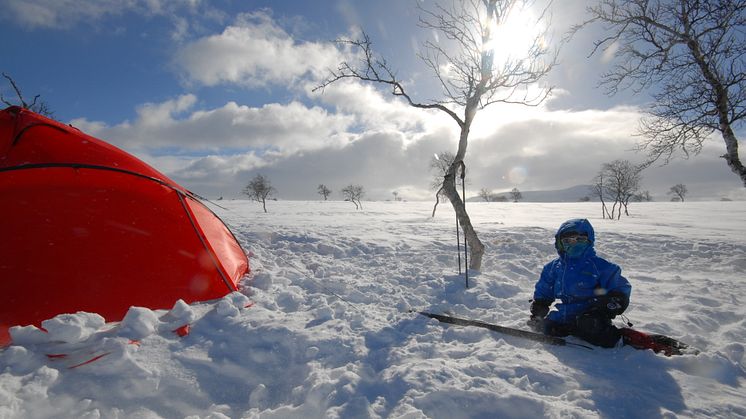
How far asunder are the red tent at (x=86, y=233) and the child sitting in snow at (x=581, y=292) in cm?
401

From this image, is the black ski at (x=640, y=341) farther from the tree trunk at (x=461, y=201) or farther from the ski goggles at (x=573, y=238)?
the tree trunk at (x=461, y=201)

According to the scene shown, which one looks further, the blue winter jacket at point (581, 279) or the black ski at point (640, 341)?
the blue winter jacket at point (581, 279)

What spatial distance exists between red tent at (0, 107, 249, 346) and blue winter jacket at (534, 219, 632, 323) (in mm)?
4111

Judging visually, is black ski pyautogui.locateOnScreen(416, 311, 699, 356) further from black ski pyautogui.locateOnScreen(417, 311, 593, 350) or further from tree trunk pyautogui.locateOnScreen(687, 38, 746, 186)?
tree trunk pyautogui.locateOnScreen(687, 38, 746, 186)

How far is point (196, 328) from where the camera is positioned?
3402 millimetres

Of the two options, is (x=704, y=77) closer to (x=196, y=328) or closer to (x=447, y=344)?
(x=447, y=344)

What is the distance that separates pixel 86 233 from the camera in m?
3.76

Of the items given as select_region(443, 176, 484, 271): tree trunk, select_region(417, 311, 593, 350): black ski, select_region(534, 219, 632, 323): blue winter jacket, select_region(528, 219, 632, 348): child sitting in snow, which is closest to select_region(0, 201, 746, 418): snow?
select_region(417, 311, 593, 350): black ski

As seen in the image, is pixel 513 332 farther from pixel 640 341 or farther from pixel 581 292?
pixel 640 341

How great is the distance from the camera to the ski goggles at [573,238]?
3.71 meters

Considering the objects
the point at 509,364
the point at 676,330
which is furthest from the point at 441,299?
the point at 676,330

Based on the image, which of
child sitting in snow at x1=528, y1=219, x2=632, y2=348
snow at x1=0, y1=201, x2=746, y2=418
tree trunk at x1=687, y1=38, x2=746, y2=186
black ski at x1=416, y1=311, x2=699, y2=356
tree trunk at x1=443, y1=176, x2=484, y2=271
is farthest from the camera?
tree trunk at x1=687, y1=38, x2=746, y2=186

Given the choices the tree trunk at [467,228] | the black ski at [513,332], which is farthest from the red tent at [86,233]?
the tree trunk at [467,228]

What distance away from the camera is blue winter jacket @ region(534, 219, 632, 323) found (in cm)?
351
